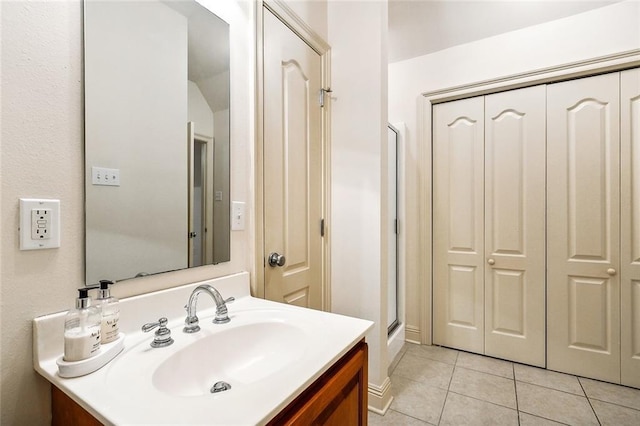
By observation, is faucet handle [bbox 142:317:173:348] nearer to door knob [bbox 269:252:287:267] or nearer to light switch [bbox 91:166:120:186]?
light switch [bbox 91:166:120:186]

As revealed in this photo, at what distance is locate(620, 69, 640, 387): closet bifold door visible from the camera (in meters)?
1.80

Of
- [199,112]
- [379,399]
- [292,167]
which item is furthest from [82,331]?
[379,399]

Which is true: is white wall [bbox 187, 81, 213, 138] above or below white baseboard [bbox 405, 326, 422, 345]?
above

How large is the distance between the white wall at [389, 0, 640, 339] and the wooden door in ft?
3.51

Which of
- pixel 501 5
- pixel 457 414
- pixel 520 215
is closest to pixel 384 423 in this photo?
pixel 457 414

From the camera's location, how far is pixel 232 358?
90 centimetres

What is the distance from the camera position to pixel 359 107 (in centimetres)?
166

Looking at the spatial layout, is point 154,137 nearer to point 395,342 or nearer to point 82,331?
point 82,331

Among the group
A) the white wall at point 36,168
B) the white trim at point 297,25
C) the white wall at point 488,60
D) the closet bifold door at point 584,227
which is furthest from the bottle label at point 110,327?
the closet bifold door at point 584,227

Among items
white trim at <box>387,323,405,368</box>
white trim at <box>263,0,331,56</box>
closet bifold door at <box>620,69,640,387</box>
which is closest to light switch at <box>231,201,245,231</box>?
white trim at <box>263,0,331,56</box>

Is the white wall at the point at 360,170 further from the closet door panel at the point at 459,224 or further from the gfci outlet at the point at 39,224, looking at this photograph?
the gfci outlet at the point at 39,224

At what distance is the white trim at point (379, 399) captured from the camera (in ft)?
5.24

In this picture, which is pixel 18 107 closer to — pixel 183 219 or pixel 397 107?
pixel 183 219

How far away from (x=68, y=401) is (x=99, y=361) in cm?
12
